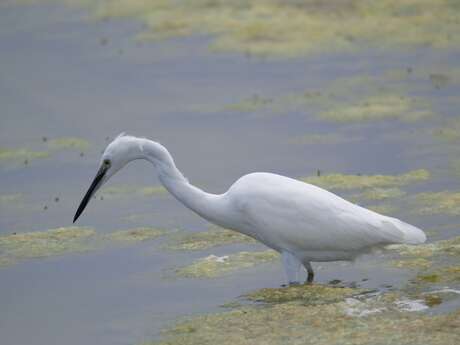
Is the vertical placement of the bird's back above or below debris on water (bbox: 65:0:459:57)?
below

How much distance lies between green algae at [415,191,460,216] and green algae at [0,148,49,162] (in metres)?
→ 4.42

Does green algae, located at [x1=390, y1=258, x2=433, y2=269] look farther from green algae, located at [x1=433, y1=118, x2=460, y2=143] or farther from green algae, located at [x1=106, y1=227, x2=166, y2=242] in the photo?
green algae, located at [x1=433, y1=118, x2=460, y2=143]

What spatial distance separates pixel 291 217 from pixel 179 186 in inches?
33.8

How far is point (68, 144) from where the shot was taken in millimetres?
12086

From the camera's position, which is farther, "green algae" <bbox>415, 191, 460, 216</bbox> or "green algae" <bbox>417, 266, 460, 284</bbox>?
"green algae" <bbox>415, 191, 460, 216</bbox>

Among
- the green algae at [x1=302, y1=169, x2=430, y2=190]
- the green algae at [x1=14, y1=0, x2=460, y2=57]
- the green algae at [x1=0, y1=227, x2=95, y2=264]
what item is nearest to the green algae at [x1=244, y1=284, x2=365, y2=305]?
the green algae at [x1=0, y1=227, x2=95, y2=264]

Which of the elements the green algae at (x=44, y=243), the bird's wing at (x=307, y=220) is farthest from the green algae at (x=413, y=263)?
the green algae at (x=44, y=243)

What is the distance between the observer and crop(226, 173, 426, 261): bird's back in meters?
7.28

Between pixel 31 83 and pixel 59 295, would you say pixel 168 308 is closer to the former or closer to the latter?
pixel 59 295

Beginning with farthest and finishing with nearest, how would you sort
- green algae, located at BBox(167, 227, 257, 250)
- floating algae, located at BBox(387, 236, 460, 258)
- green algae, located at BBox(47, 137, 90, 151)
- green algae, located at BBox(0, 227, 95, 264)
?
green algae, located at BBox(47, 137, 90, 151), green algae, located at BBox(0, 227, 95, 264), green algae, located at BBox(167, 227, 257, 250), floating algae, located at BBox(387, 236, 460, 258)

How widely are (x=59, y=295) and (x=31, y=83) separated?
7.01 m

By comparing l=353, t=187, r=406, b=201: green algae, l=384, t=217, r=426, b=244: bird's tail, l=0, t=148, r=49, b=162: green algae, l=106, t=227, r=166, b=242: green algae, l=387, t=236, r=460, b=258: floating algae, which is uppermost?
l=0, t=148, r=49, b=162: green algae

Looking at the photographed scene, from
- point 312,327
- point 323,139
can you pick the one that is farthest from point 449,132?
point 312,327

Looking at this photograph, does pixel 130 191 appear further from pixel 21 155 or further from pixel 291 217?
pixel 291 217
